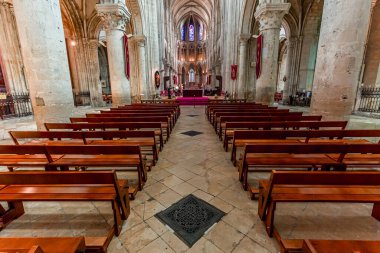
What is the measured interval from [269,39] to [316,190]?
27.0 ft

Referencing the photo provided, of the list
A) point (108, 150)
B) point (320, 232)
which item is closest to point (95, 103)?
point (108, 150)

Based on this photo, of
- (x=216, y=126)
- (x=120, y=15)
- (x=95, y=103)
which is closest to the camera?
(x=216, y=126)

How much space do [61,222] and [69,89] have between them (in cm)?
432

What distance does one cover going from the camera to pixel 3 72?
11.4 metres

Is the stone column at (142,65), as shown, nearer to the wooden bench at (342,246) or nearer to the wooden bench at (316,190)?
the wooden bench at (316,190)

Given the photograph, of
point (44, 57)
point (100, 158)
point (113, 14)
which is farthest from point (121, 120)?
point (113, 14)

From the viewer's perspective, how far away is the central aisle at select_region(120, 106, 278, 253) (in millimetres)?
1905

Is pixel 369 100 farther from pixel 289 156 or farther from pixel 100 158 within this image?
pixel 100 158

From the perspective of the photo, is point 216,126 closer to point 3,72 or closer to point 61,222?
point 61,222

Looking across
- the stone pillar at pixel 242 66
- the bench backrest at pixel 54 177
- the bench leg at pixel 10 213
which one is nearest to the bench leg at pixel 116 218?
the bench backrest at pixel 54 177

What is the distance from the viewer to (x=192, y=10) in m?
46.8

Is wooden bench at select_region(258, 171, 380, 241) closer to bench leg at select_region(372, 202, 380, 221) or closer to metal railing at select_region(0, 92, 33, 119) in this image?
bench leg at select_region(372, 202, 380, 221)

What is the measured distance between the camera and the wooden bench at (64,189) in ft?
5.61

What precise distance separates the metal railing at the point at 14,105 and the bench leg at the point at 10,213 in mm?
11100
